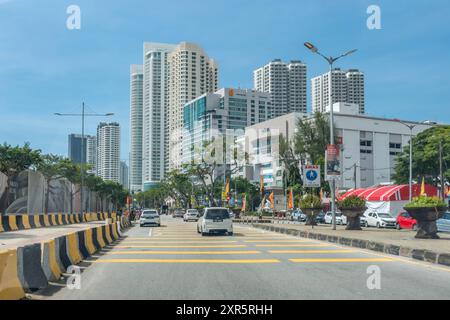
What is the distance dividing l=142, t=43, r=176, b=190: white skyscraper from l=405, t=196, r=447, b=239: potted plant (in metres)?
109

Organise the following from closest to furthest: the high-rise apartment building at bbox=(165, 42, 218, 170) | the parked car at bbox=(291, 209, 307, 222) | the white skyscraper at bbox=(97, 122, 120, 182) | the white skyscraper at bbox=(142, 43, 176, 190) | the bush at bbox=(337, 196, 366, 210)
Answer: the bush at bbox=(337, 196, 366, 210)
the parked car at bbox=(291, 209, 307, 222)
the white skyscraper at bbox=(97, 122, 120, 182)
the white skyscraper at bbox=(142, 43, 176, 190)
the high-rise apartment building at bbox=(165, 42, 218, 170)

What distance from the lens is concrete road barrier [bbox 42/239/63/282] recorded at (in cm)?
1052

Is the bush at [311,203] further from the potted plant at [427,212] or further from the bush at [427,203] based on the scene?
the bush at [427,203]

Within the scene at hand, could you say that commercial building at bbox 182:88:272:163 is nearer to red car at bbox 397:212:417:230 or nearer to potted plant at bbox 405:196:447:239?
red car at bbox 397:212:417:230

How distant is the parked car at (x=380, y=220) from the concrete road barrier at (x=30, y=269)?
115ft

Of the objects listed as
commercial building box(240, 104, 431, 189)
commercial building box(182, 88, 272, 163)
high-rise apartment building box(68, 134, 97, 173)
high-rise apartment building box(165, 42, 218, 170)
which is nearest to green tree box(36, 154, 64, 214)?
high-rise apartment building box(68, 134, 97, 173)

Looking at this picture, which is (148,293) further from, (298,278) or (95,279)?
(298,278)

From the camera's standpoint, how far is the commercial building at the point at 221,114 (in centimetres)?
11981

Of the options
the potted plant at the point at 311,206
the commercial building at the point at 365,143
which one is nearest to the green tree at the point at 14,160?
the potted plant at the point at 311,206

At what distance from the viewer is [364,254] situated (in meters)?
17.0

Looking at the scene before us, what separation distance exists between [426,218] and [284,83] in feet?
465

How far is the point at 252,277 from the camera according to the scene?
11.2 m
